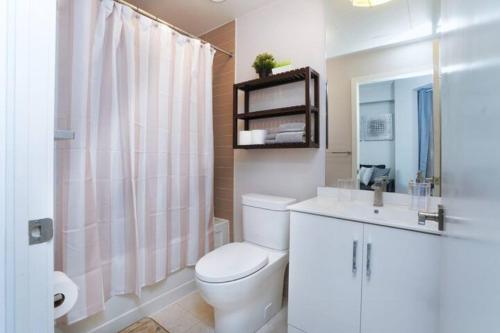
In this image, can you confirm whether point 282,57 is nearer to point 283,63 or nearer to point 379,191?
point 283,63

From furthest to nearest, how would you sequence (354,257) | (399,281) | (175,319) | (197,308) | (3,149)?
1. (197,308)
2. (175,319)
3. (354,257)
4. (399,281)
5. (3,149)

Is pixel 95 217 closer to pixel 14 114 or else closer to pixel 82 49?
pixel 82 49

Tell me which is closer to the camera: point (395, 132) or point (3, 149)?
point (3, 149)

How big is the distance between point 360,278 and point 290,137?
94cm

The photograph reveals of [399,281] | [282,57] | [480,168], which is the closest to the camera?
[480,168]

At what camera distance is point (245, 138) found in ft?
6.26

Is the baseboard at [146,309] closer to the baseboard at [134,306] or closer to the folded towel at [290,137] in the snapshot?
the baseboard at [134,306]

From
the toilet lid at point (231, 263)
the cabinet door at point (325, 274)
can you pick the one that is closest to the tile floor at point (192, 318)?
the cabinet door at point (325, 274)

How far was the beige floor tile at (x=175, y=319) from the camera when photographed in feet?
5.14

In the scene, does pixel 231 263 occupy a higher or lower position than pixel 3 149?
lower

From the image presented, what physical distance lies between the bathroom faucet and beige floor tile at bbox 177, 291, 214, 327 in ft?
4.31

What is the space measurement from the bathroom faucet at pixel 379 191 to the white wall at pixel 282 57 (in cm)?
35

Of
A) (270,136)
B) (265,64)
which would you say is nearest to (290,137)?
(270,136)

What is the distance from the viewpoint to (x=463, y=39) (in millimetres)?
379
